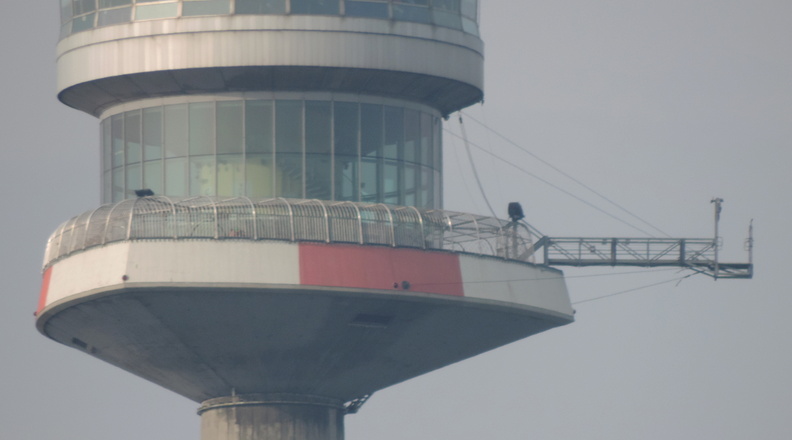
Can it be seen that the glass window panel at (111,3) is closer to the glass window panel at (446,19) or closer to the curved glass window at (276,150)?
the curved glass window at (276,150)

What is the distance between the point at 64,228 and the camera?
87.1 m

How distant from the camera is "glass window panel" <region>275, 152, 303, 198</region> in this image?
88000mm

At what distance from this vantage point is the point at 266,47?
86.7 metres

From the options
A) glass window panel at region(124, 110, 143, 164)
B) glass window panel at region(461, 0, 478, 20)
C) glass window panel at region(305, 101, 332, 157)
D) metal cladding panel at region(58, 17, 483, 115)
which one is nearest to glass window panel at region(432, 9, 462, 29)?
metal cladding panel at region(58, 17, 483, 115)

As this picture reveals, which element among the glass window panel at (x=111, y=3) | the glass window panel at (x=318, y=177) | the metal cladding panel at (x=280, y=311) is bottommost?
the metal cladding panel at (x=280, y=311)

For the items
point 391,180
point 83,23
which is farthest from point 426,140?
point 83,23

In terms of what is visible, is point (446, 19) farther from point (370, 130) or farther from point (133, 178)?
point (133, 178)

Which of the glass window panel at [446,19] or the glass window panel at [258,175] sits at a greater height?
the glass window panel at [446,19]

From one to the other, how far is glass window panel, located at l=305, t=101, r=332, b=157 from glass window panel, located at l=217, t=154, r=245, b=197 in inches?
90.3

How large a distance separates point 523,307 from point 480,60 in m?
9.10

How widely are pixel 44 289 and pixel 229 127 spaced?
26.2 ft

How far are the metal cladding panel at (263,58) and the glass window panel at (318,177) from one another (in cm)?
233

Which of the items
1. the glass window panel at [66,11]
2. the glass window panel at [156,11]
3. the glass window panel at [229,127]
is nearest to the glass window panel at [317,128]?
the glass window panel at [229,127]

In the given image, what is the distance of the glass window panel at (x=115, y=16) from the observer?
88125 mm
